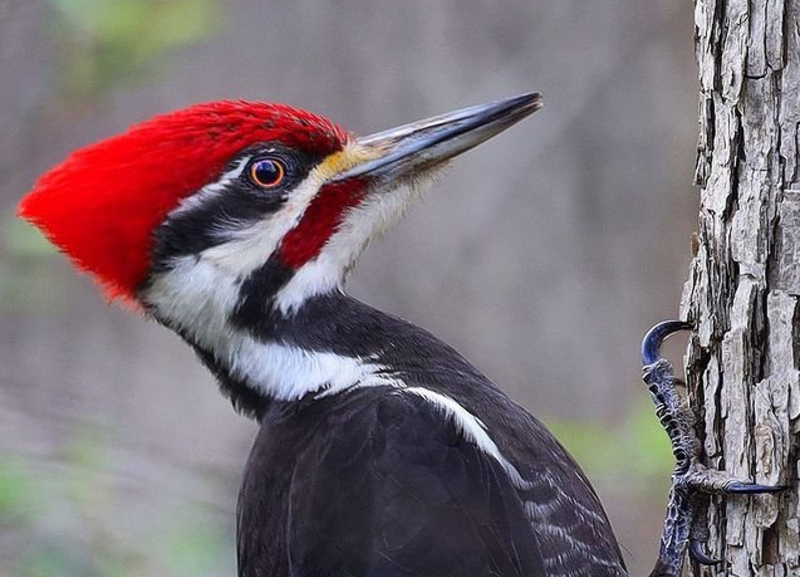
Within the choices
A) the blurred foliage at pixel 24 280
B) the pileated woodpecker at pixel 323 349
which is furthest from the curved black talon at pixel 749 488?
the blurred foliage at pixel 24 280

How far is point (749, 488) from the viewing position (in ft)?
7.77

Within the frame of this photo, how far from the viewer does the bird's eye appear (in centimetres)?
284

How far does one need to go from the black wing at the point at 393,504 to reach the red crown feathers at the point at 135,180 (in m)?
0.53

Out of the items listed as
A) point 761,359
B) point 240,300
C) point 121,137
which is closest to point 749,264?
point 761,359

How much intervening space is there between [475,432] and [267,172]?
0.69 meters

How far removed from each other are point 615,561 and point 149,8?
2777mm

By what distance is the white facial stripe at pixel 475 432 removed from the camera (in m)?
2.65

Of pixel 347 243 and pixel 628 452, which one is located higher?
pixel 347 243

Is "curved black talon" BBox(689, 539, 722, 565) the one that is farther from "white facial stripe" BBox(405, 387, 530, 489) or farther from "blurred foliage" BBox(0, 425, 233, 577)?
"blurred foliage" BBox(0, 425, 233, 577)

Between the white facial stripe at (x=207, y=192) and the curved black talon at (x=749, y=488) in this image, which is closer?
the curved black talon at (x=749, y=488)

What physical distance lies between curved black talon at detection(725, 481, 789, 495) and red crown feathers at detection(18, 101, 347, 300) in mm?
1115

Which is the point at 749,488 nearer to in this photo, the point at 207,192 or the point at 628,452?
the point at 207,192

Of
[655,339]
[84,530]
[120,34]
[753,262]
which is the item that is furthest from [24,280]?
[753,262]

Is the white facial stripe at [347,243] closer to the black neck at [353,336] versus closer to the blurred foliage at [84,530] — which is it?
the black neck at [353,336]
